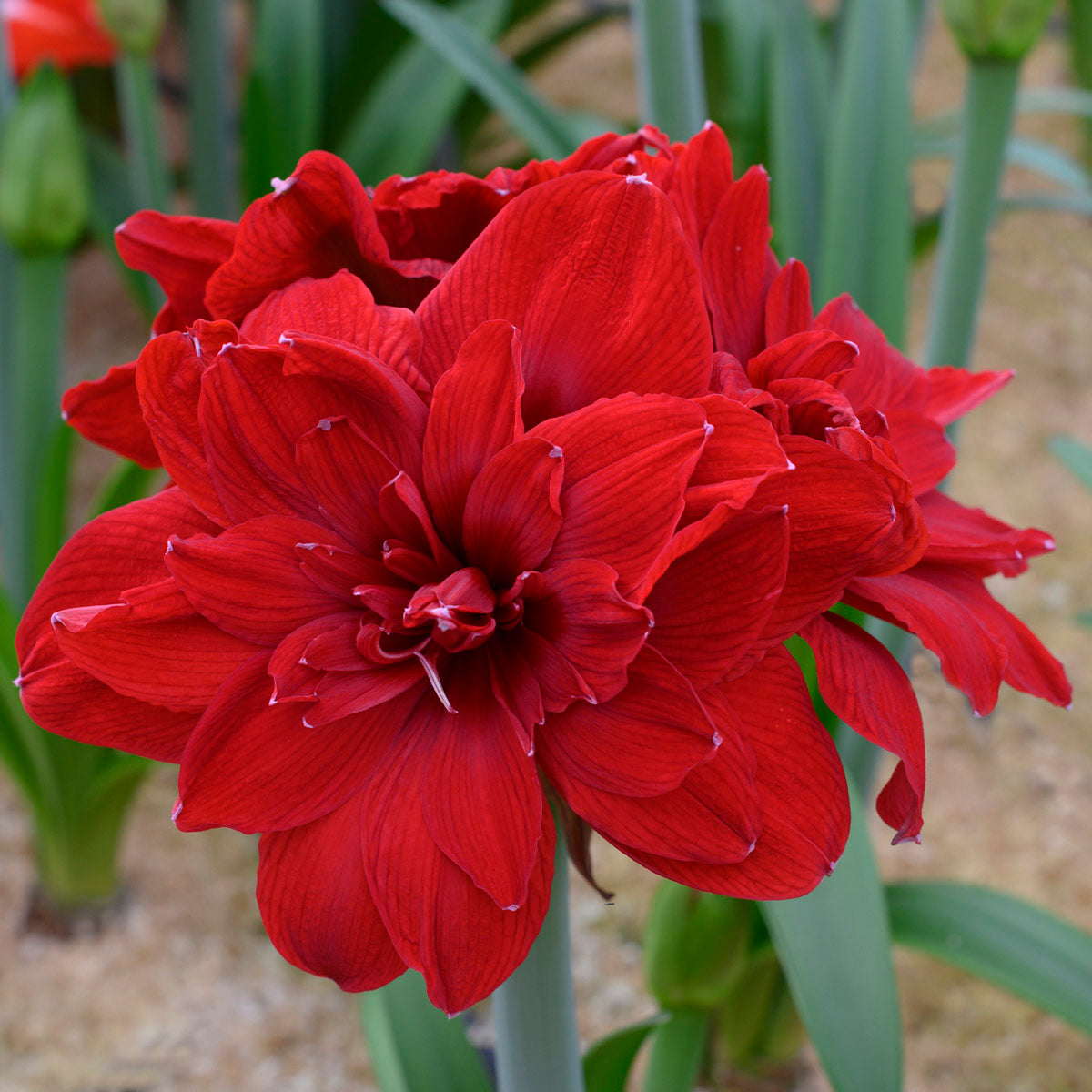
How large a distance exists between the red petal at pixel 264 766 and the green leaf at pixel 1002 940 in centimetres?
47

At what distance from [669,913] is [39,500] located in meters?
0.62

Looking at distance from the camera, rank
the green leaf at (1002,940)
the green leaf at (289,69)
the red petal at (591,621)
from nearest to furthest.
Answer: the red petal at (591,621), the green leaf at (1002,940), the green leaf at (289,69)

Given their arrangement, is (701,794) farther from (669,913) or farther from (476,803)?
(669,913)

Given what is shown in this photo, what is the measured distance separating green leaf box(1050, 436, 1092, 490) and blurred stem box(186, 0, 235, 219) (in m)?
0.88

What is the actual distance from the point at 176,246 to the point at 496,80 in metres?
0.62

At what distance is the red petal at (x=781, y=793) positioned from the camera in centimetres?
28

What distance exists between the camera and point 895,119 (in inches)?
28.1

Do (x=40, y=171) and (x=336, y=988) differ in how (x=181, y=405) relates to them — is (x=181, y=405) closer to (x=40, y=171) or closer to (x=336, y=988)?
(x=40, y=171)

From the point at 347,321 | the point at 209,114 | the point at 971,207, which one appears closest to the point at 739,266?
the point at 347,321

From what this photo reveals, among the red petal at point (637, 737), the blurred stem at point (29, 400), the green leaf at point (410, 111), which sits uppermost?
the red petal at point (637, 737)

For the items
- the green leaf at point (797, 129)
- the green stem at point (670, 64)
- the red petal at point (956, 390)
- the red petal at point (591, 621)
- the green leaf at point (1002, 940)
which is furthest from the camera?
the green leaf at point (797, 129)

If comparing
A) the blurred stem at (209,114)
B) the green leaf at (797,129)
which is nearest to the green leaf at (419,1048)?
the green leaf at (797,129)

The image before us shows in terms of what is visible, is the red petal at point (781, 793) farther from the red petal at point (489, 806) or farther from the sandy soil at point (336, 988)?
the sandy soil at point (336, 988)

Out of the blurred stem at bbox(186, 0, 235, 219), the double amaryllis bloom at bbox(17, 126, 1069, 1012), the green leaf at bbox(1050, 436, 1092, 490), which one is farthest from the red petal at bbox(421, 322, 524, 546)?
the blurred stem at bbox(186, 0, 235, 219)
